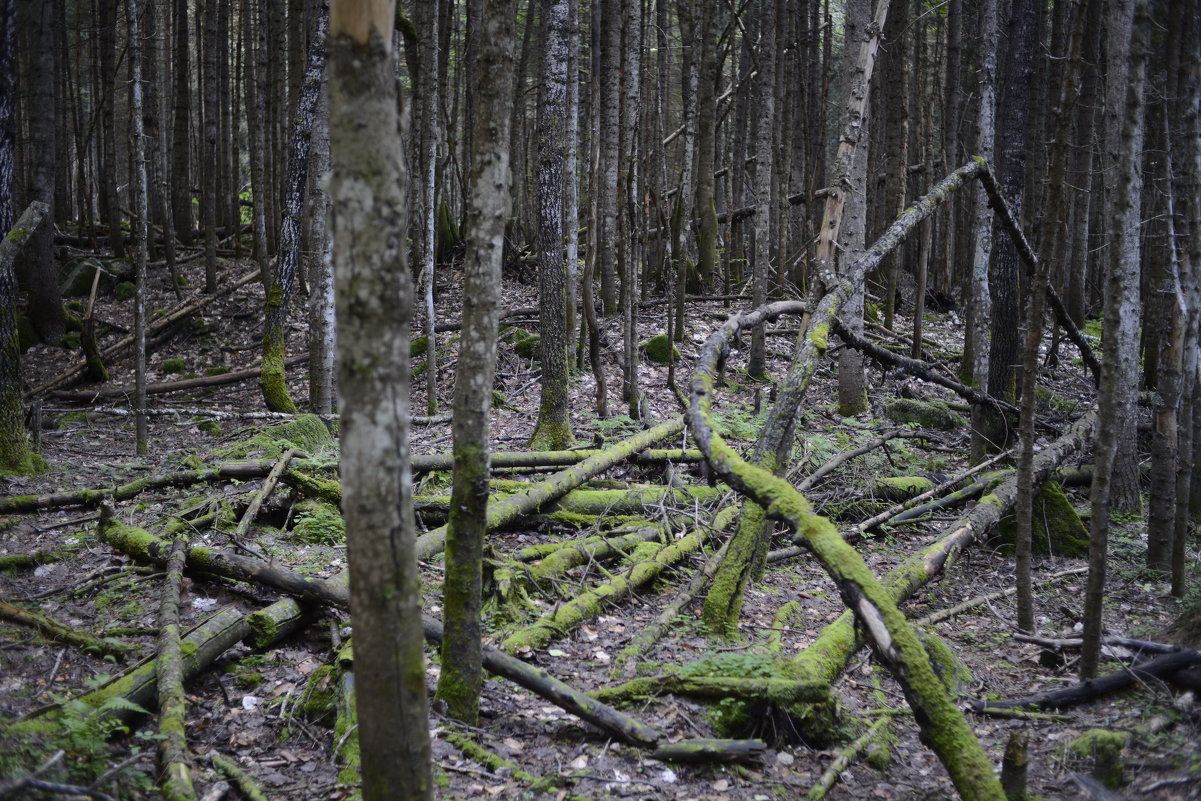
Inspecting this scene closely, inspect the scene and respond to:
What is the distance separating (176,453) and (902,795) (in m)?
8.73

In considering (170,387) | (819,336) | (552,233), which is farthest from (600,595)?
(170,387)

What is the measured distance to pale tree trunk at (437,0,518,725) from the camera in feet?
12.6

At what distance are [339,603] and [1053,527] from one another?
697 cm

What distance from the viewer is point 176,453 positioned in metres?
9.52

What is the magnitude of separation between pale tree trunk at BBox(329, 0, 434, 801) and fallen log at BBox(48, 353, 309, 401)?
38.0 feet

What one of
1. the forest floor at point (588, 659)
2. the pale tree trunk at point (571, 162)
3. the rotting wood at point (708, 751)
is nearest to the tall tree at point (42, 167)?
the forest floor at point (588, 659)

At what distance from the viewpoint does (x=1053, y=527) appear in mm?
8117

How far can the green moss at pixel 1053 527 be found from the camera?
8.03 m

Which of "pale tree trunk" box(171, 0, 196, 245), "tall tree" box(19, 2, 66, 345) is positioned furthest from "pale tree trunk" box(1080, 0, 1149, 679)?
"pale tree trunk" box(171, 0, 196, 245)

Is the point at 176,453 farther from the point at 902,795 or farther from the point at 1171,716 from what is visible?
the point at 1171,716

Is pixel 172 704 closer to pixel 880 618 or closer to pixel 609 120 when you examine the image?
pixel 880 618

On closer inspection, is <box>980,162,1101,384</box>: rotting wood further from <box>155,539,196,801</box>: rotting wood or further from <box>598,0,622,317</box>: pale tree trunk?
<box>155,539,196,801</box>: rotting wood

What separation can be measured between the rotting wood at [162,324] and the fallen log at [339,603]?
29.5 ft

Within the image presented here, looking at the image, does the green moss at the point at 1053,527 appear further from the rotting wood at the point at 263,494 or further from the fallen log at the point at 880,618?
the rotting wood at the point at 263,494
